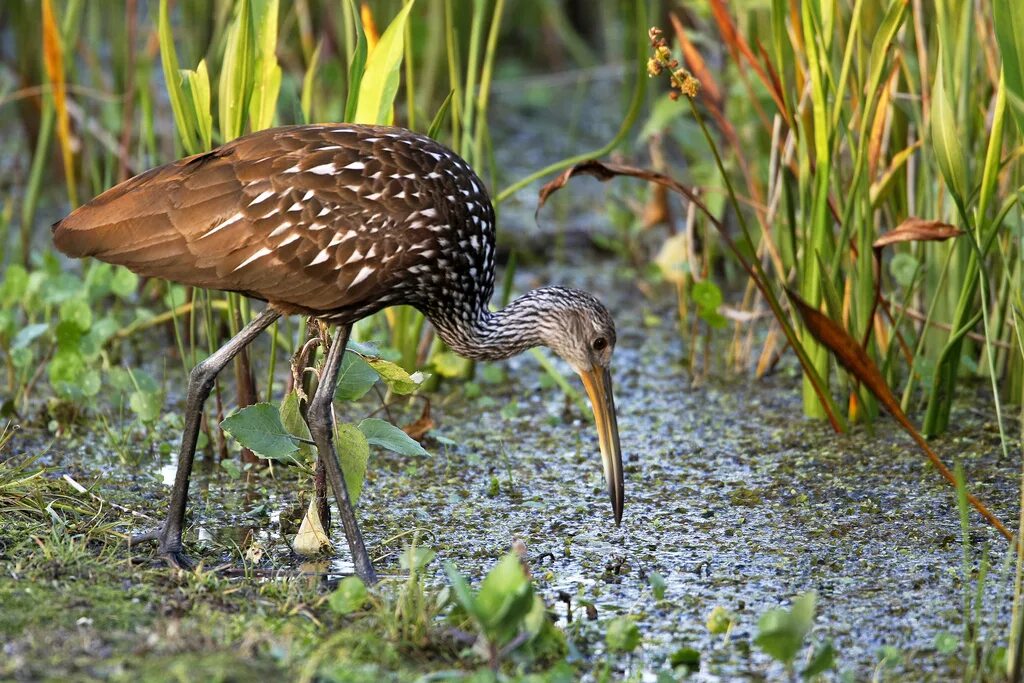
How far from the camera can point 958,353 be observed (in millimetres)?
4801

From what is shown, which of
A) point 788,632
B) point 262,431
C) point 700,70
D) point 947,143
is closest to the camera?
point 788,632

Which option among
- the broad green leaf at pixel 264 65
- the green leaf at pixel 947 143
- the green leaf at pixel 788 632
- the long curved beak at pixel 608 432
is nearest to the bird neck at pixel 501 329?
the long curved beak at pixel 608 432

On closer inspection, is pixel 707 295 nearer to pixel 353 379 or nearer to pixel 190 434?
pixel 353 379

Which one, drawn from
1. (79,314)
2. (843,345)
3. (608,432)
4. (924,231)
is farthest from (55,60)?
(924,231)

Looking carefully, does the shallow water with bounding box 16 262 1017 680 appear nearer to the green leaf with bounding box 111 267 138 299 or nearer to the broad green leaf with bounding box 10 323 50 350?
the broad green leaf with bounding box 10 323 50 350

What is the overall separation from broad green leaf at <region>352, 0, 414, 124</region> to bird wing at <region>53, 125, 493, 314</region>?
1.62 feet

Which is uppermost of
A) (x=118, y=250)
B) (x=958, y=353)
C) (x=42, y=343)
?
(x=118, y=250)

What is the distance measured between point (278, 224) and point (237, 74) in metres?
0.70

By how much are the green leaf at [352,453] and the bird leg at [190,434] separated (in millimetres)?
391

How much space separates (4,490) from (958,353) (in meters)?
3.07

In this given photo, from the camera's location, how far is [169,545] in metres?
4.16

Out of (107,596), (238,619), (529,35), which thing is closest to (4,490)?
(107,596)

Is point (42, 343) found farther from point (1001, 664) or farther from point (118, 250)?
point (1001, 664)

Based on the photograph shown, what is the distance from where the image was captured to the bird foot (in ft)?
13.4
